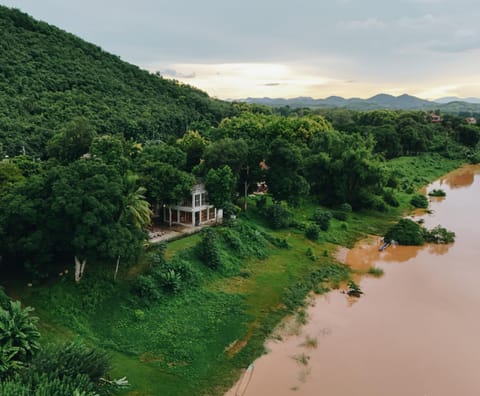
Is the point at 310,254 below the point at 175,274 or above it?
below

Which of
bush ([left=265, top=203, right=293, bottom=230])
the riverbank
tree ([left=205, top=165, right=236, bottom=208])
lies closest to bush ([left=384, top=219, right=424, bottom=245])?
bush ([left=265, top=203, right=293, bottom=230])

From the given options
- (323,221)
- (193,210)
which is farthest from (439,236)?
(193,210)

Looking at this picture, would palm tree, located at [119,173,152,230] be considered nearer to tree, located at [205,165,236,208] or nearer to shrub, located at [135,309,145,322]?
shrub, located at [135,309,145,322]

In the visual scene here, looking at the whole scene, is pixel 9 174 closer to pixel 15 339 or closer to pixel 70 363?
pixel 15 339

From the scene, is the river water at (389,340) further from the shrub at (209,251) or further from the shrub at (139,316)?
the shrub at (209,251)

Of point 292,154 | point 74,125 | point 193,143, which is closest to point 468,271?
point 292,154

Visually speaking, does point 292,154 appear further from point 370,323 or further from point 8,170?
point 8,170

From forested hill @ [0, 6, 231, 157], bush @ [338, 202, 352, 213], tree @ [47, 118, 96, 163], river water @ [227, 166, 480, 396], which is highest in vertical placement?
forested hill @ [0, 6, 231, 157]
